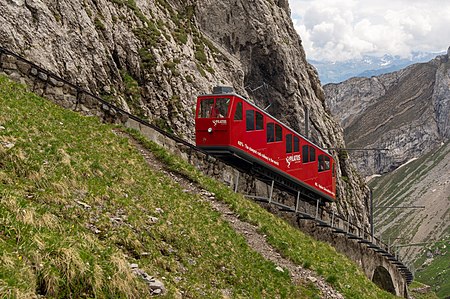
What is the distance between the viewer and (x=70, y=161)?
1263 cm

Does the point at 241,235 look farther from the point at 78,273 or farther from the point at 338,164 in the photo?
the point at 338,164

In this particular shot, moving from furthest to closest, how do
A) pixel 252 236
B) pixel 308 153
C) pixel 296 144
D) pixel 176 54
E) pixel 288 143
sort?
pixel 176 54, pixel 308 153, pixel 296 144, pixel 288 143, pixel 252 236

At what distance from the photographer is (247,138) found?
24.1 meters

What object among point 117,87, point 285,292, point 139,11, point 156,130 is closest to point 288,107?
point 139,11

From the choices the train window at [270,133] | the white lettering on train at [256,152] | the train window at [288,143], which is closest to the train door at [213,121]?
the white lettering on train at [256,152]

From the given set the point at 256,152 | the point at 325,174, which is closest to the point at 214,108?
the point at 256,152

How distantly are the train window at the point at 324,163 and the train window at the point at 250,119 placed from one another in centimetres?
973

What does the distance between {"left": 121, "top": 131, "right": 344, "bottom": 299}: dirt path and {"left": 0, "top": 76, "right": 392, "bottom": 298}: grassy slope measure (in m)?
0.36

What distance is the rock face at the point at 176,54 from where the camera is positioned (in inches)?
1028

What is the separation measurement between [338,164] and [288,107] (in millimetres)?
10133

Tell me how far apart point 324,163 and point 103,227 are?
24974 millimetres

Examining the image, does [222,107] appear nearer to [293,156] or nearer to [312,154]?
[293,156]

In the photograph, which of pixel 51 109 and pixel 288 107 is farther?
pixel 288 107

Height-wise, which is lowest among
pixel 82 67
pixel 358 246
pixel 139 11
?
pixel 358 246
